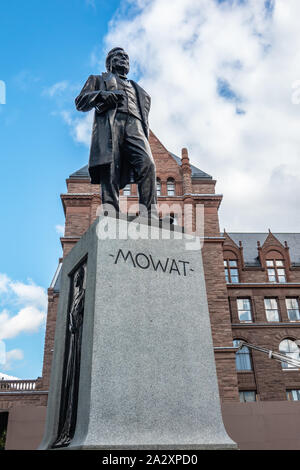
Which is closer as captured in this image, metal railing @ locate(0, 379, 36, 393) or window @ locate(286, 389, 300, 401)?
metal railing @ locate(0, 379, 36, 393)

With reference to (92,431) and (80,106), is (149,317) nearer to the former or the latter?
(92,431)

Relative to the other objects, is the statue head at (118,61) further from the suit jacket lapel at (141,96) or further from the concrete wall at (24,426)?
the concrete wall at (24,426)

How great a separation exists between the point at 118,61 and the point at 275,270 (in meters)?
29.1

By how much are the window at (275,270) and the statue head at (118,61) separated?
93.8 feet

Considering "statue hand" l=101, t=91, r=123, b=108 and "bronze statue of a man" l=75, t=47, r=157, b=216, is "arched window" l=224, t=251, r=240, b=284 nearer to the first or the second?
"bronze statue of a man" l=75, t=47, r=157, b=216

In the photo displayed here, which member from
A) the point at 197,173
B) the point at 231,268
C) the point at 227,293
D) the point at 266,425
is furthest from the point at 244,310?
the point at 266,425

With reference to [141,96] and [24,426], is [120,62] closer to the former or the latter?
[141,96]

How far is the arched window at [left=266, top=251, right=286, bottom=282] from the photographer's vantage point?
3178 cm

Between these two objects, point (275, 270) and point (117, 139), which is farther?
point (275, 270)

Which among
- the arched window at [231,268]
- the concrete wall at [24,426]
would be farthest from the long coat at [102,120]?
the arched window at [231,268]

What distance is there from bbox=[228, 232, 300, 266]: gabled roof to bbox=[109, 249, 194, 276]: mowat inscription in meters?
29.8

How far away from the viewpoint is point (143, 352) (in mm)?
3559

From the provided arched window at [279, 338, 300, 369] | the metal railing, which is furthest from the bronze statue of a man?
arched window at [279, 338, 300, 369]

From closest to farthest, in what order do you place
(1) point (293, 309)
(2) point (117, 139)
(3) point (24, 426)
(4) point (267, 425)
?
1. (2) point (117, 139)
2. (3) point (24, 426)
3. (4) point (267, 425)
4. (1) point (293, 309)
